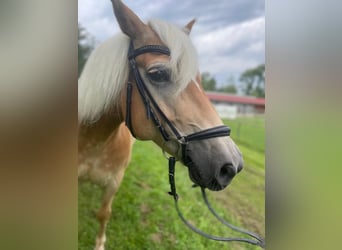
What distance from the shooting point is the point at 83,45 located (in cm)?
127

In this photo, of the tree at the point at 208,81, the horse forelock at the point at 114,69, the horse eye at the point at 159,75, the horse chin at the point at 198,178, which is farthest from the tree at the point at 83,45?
the horse chin at the point at 198,178

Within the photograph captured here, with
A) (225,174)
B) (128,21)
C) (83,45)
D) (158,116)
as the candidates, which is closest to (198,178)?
(225,174)

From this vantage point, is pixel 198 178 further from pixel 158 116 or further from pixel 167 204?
pixel 167 204

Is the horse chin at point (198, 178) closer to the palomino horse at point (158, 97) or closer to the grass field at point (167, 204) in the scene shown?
the palomino horse at point (158, 97)

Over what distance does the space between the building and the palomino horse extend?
187mm

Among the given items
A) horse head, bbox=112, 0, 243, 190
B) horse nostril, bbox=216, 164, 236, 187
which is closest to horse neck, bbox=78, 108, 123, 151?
horse head, bbox=112, 0, 243, 190

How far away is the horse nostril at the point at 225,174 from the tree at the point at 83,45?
723 mm

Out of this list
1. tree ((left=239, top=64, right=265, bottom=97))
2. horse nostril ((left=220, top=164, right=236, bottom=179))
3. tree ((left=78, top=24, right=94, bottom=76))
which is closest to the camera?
horse nostril ((left=220, top=164, right=236, bottom=179))

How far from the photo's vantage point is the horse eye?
1.04m

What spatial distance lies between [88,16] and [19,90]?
1.63ft

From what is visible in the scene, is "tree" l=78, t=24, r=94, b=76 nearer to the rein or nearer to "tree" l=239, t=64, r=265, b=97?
the rein

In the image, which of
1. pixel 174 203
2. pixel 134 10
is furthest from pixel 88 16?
pixel 174 203

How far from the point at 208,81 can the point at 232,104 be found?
0.48 ft

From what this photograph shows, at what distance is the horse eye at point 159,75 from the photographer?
1041 mm
